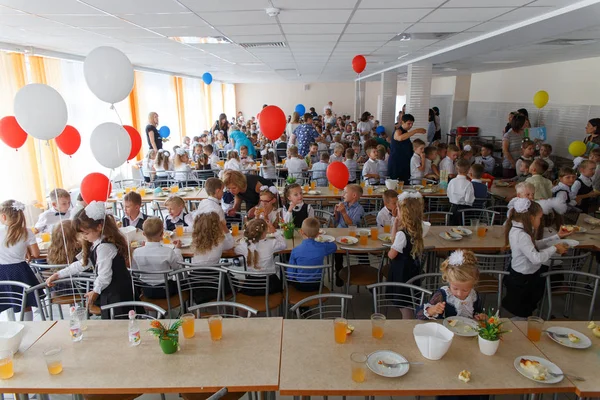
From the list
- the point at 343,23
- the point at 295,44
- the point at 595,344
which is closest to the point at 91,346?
the point at 595,344

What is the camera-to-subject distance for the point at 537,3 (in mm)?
3117

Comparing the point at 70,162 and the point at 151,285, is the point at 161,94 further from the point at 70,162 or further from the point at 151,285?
the point at 151,285

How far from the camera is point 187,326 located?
2.15m

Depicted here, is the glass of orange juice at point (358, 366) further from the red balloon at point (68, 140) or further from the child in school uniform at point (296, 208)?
the red balloon at point (68, 140)

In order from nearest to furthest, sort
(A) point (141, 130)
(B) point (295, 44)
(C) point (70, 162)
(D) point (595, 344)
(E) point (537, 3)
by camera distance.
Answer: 1. (D) point (595, 344)
2. (E) point (537, 3)
3. (B) point (295, 44)
4. (C) point (70, 162)
5. (A) point (141, 130)

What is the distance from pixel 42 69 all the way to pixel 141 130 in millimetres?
3635

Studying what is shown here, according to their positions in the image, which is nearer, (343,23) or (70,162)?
(343,23)

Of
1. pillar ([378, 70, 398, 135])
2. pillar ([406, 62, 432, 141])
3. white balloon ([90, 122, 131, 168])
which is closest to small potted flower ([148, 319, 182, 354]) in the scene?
white balloon ([90, 122, 131, 168])

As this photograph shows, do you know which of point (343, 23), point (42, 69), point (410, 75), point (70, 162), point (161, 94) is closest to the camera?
point (343, 23)

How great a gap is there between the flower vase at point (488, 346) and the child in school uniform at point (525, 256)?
3.97ft

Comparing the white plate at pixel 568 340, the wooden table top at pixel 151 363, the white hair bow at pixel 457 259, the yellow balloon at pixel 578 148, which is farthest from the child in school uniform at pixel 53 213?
the yellow balloon at pixel 578 148

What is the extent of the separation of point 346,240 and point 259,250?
89 cm

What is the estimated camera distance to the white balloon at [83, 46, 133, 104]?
290 cm

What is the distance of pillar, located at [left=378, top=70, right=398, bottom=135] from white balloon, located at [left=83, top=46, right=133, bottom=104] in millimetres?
9628
